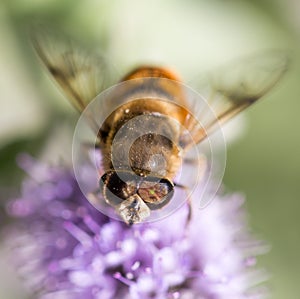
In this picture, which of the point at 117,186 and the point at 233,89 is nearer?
the point at 117,186

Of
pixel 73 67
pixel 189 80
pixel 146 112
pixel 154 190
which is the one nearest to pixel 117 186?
pixel 154 190

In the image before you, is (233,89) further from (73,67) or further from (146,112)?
(73,67)

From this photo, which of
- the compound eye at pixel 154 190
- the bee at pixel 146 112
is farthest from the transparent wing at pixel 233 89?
the compound eye at pixel 154 190

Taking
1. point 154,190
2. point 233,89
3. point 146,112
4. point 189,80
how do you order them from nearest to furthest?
point 154,190, point 146,112, point 233,89, point 189,80

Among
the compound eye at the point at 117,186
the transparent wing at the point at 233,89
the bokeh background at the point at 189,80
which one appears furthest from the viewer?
the bokeh background at the point at 189,80

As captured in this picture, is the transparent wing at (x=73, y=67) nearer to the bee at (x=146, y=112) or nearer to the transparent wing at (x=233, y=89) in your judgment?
the bee at (x=146, y=112)

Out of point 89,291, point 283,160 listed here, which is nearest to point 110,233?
point 89,291

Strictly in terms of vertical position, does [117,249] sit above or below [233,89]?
below
